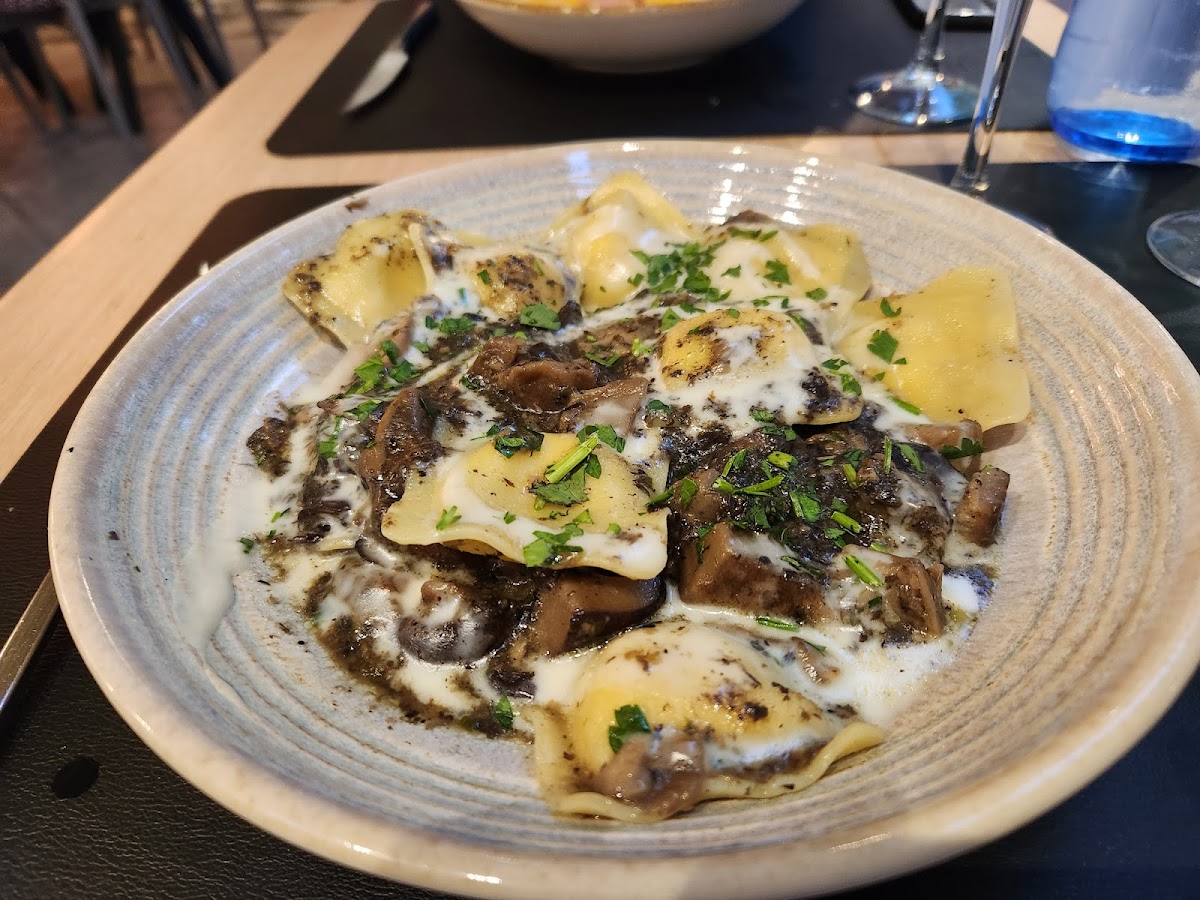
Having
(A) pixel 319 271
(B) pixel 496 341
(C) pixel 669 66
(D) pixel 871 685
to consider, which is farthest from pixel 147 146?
(D) pixel 871 685

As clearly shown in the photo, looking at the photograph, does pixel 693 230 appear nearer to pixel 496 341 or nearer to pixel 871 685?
pixel 496 341

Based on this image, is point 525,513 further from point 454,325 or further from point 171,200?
point 171,200

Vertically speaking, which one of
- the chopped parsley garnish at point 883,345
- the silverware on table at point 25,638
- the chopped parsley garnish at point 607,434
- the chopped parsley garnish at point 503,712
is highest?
the chopped parsley garnish at point 607,434

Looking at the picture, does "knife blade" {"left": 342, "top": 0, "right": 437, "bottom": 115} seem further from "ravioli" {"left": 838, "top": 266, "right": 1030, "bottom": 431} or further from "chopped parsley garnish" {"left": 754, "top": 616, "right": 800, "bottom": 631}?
"chopped parsley garnish" {"left": 754, "top": 616, "right": 800, "bottom": 631}

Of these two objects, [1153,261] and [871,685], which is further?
[1153,261]

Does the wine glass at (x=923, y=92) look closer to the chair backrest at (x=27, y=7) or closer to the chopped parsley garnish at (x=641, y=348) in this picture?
the chopped parsley garnish at (x=641, y=348)

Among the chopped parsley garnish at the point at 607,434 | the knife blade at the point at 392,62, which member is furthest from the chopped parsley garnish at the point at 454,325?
the knife blade at the point at 392,62
